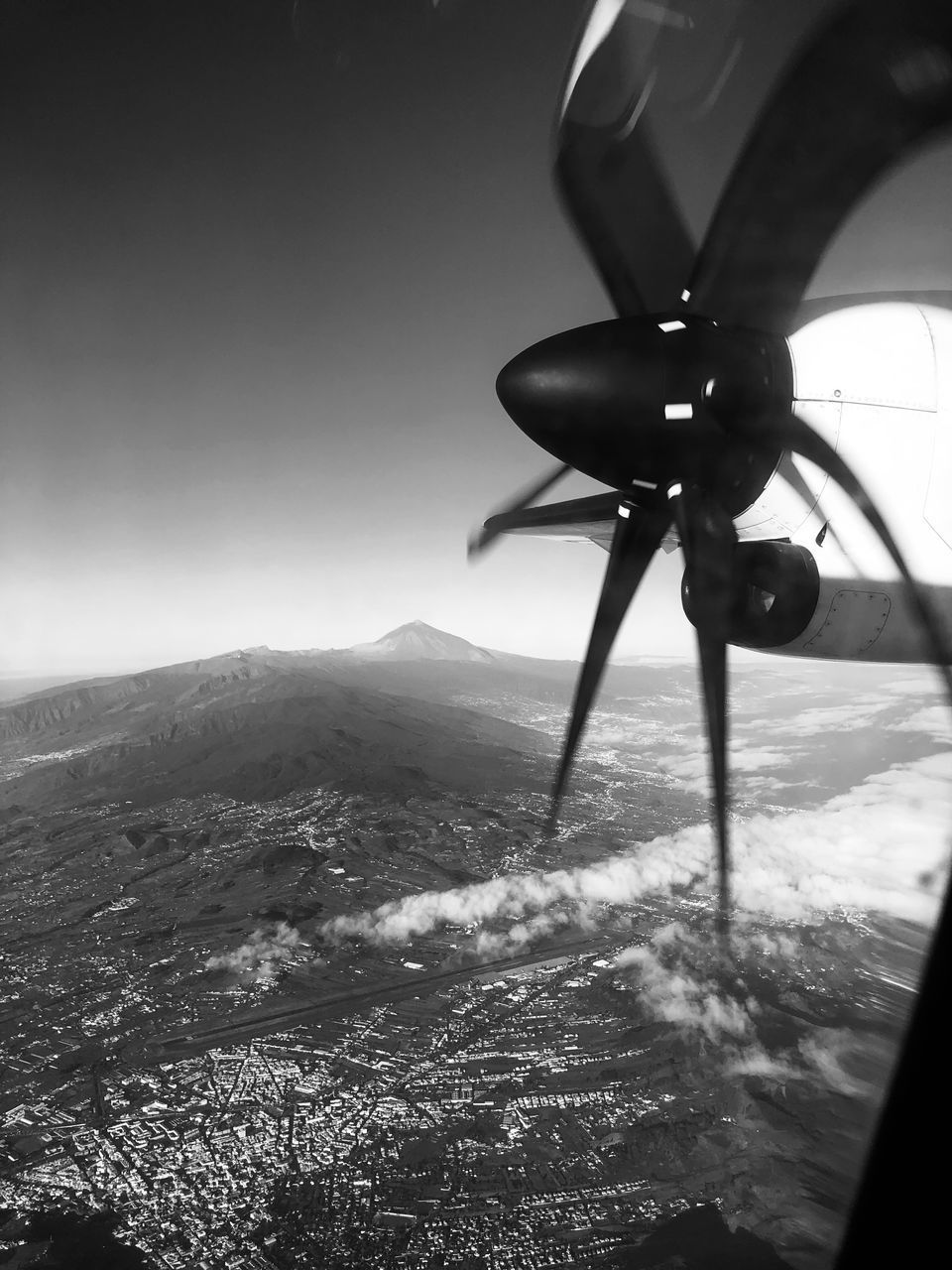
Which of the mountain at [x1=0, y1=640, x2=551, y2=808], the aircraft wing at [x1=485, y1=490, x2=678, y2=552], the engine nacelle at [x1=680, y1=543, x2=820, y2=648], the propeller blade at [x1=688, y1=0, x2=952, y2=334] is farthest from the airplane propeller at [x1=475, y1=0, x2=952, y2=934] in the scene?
the mountain at [x1=0, y1=640, x2=551, y2=808]

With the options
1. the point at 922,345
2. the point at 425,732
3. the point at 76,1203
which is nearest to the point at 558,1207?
the point at 76,1203

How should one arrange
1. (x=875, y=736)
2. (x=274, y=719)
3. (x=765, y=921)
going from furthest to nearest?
(x=274, y=719), (x=875, y=736), (x=765, y=921)

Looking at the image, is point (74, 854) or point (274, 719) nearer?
point (74, 854)

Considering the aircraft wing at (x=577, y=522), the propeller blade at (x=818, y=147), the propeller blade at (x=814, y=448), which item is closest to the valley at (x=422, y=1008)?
Result: the propeller blade at (x=814, y=448)

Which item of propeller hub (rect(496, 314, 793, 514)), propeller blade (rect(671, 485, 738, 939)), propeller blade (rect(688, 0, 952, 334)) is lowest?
propeller blade (rect(671, 485, 738, 939))

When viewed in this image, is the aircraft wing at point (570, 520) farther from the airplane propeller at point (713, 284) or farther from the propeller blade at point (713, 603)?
the airplane propeller at point (713, 284)

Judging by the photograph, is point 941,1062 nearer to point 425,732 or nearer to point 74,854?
point 74,854

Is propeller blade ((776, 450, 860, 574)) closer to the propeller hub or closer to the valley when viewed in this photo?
the propeller hub
